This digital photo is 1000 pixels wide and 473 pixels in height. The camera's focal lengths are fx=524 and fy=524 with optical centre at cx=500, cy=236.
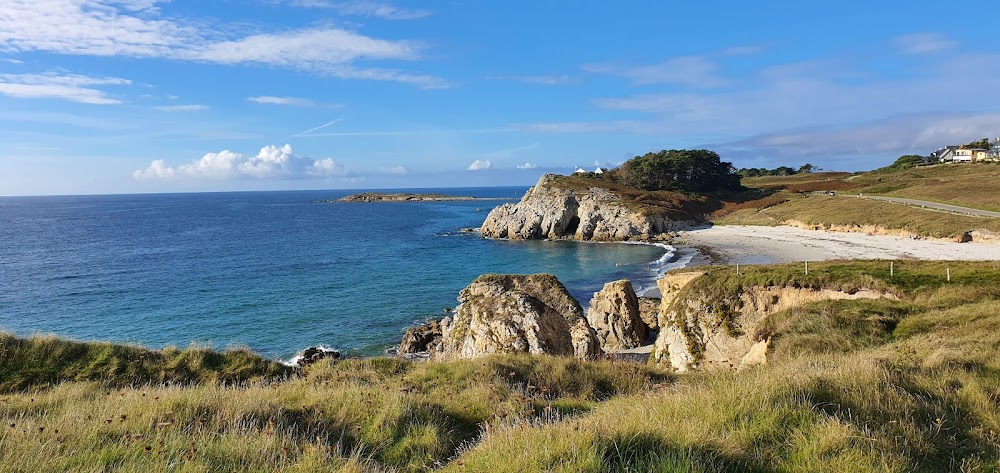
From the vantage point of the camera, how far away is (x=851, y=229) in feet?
220

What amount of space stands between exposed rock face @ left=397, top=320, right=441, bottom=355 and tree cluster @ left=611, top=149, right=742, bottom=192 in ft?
308

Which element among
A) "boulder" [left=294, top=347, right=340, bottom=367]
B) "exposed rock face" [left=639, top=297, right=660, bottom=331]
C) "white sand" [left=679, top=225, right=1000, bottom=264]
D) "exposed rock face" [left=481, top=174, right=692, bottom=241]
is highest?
"exposed rock face" [left=481, top=174, right=692, bottom=241]

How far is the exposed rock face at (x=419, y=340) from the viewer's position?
97.6ft

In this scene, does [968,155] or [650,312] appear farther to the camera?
[968,155]

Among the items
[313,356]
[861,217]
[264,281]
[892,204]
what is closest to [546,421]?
[313,356]

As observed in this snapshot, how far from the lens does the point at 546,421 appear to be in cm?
780

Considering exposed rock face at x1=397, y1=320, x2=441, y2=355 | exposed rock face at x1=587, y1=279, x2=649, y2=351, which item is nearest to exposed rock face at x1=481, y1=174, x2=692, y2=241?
exposed rock face at x1=587, y1=279, x2=649, y2=351

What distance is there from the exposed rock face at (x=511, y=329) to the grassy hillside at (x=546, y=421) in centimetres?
702

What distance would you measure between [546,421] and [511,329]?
12.1m

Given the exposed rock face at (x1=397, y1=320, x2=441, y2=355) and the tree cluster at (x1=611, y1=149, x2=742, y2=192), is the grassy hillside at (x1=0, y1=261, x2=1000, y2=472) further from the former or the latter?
the tree cluster at (x1=611, y1=149, x2=742, y2=192)

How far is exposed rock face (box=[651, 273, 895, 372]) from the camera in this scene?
19844 millimetres

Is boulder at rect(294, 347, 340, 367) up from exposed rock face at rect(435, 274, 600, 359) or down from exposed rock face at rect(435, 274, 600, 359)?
down

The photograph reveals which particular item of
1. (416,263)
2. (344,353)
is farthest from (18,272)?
(344,353)

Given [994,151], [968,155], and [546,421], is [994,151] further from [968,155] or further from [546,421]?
[546,421]
